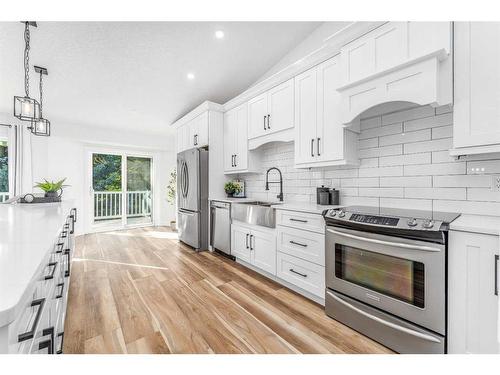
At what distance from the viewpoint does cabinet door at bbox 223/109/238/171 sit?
3.77m

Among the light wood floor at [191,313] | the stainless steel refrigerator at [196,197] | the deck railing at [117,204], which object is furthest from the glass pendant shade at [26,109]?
the deck railing at [117,204]

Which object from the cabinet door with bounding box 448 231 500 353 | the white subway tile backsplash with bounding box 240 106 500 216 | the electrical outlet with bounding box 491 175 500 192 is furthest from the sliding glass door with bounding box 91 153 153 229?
the electrical outlet with bounding box 491 175 500 192

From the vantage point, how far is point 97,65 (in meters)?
3.15

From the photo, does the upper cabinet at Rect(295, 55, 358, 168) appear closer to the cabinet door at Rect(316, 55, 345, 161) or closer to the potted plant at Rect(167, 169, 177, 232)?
the cabinet door at Rect(316, 55, 345, 161)

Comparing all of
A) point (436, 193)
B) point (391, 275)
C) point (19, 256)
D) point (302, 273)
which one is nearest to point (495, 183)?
point (436, 193)

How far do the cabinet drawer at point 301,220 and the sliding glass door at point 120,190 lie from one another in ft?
15.9

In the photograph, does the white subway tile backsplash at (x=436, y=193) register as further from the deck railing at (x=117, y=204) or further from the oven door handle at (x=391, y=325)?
the deck railing at (x=117, y=204)

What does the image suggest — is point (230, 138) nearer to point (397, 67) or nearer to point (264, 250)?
point (264, 250)

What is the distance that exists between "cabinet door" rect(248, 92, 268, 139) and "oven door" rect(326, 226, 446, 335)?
1.78 metres

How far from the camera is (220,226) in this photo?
3645 millimetres

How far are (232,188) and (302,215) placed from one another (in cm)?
179

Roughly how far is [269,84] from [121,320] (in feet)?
9.89
